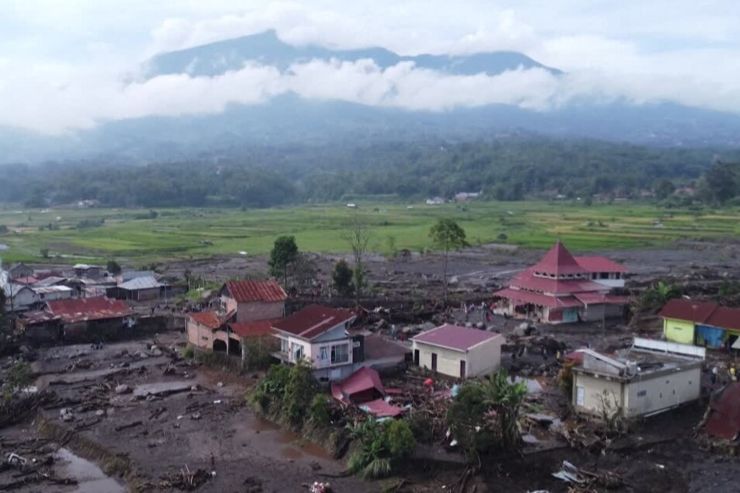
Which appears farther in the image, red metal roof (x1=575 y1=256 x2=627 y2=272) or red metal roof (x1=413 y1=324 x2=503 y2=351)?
red metal roof (x1=575 y1=256 x2=627 y2=272)

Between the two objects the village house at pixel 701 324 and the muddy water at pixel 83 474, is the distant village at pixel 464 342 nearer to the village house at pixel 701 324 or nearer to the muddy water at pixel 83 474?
the village house at pixel 701 324

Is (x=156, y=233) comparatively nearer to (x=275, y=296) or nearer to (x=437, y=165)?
(x=275, y=296)

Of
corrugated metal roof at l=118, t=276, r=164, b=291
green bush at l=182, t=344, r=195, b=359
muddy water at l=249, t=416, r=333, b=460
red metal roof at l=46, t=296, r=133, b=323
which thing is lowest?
muddy water at l=249, t=416, r=333, b=460

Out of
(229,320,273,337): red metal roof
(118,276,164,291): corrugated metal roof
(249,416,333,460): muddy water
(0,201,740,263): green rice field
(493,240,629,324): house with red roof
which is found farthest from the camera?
(0,201,740,263): green rice field


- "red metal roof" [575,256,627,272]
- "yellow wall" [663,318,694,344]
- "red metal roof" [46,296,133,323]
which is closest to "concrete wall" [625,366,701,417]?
"yellow wall" [663,318,694,344]

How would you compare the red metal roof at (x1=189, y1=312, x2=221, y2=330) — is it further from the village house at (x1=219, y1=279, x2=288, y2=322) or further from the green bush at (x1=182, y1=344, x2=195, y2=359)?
the green bush at (x1=182, y1=344, x2=195, y2=359)

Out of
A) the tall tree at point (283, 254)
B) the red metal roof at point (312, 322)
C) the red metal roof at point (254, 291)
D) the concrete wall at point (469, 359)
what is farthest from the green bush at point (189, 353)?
the tall tree at point (283, 254)

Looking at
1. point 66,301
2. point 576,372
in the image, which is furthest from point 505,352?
point 66,301
